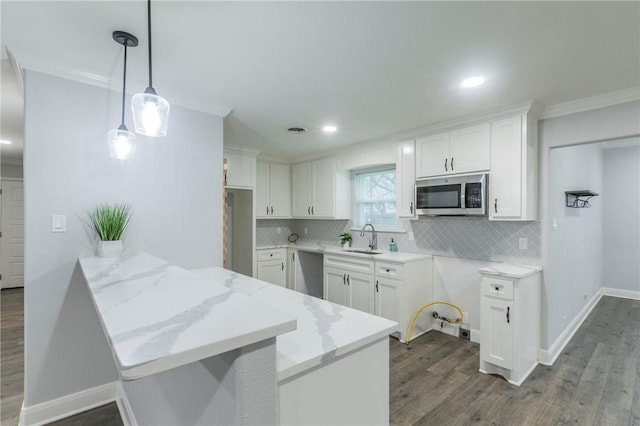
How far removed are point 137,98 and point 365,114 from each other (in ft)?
7.07

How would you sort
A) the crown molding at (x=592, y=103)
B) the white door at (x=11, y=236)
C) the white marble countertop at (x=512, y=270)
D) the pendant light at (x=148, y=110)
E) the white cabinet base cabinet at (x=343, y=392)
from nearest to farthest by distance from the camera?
the white cabinet base cabinet at (x=343, y=392) < the pendant light at (x=148, y=110) < the crown molding at (x=592, y=103) < the white marble countertop at (x=512, y=270) < the white door at (x=11, y=236)

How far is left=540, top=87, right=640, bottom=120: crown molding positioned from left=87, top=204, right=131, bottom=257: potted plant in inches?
148

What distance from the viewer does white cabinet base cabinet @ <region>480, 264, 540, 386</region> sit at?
259 cm

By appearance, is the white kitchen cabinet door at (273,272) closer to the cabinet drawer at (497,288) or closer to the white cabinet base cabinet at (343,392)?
the cabinet drawer at (497,288)

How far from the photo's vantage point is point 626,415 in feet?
7.10

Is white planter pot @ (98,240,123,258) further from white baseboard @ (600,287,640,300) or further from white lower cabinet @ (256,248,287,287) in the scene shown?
white baseboard @ (600,287,640,300)

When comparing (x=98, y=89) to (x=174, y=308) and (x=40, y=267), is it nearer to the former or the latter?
(x=40, y=267)

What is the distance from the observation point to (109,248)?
7.13 feet

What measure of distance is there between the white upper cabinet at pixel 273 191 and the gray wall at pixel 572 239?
3.75m

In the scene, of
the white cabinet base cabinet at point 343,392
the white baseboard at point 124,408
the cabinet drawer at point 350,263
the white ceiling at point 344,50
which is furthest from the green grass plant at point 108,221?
the cabinet drawer at point 350,263

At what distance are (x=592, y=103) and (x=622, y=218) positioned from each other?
153 inches

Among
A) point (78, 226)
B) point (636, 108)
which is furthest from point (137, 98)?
point (636, 108)

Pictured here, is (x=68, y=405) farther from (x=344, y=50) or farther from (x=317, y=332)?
(x=344, y=50)

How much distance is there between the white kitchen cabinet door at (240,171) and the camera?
4.48m
